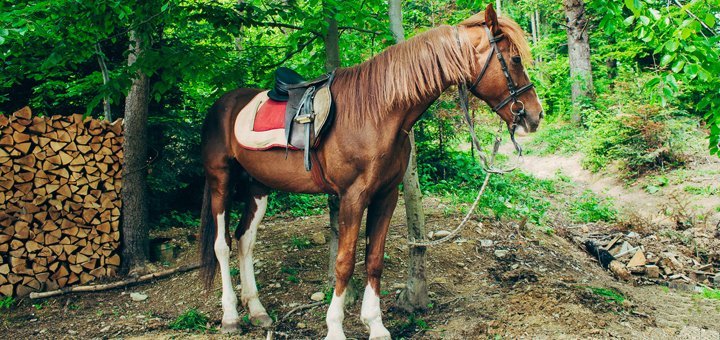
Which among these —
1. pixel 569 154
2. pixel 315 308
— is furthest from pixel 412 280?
pixel 569 154

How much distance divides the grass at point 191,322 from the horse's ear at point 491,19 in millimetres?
3336

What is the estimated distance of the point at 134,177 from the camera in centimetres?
570

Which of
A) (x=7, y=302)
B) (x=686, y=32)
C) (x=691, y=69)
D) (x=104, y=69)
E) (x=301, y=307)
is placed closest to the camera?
(x=686, y=32)

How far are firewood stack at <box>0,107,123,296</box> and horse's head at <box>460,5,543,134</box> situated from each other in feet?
14.2

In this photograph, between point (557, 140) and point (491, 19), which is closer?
point (491, 19)

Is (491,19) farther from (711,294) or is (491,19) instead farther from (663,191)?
(663,191)

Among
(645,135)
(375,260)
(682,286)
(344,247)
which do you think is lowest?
(682,286)

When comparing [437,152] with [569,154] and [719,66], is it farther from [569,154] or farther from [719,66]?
[719,66]

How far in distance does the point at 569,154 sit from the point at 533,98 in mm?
12452

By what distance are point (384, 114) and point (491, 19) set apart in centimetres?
93

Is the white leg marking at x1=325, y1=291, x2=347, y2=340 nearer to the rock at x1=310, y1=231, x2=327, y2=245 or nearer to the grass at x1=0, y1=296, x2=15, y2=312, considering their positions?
the rock at x1=310, y1=231, x2=327, y2=245

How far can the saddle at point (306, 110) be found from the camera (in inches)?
140

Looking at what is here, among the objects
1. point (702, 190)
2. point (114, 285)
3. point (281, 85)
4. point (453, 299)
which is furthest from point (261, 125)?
point (702, 190)

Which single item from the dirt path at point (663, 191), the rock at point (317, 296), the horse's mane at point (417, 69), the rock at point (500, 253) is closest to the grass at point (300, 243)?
the rock at point (317, 296)
